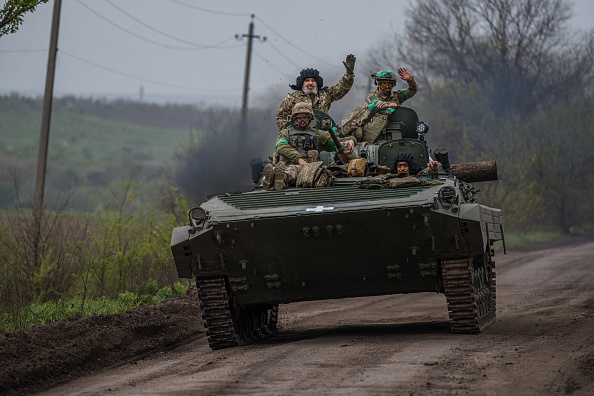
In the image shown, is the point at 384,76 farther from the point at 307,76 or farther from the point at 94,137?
the point at 94,137

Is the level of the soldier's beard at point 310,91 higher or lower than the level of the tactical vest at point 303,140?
higher

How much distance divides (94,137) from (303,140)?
61.9 m

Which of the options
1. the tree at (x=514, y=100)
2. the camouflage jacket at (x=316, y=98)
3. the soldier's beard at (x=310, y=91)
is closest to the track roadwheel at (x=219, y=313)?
the camouflage jacket at (x=316, y=98)

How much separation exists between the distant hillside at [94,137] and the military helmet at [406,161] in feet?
97.7

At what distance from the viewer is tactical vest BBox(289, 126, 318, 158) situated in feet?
37.1

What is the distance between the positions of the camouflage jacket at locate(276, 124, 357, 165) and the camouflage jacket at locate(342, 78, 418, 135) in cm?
89

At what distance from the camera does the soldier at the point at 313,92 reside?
1261 cm

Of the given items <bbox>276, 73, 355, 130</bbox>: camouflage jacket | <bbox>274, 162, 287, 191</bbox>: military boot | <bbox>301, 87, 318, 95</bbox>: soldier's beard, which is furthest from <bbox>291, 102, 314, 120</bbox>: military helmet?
<bbox>301, 87, 318, 95</bbox>: soldier's beard

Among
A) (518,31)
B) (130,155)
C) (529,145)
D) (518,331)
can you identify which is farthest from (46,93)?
(130,155)

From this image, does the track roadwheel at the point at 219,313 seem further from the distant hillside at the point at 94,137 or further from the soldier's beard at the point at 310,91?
the distant hillside at the point at 94,137

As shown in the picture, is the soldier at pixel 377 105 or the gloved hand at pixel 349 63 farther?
the gloved hand at pixel 349 63

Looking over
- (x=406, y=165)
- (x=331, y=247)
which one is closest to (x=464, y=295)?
(x=331, y=247)

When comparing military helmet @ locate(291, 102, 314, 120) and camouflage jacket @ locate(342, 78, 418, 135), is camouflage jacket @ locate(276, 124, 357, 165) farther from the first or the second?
camouflage jacket @ locate(342, 78, 418, 135)

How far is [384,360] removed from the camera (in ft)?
26.2
